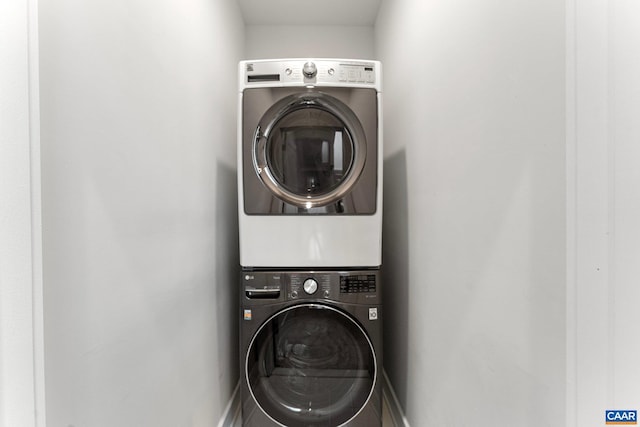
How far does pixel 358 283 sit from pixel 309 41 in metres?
1.81

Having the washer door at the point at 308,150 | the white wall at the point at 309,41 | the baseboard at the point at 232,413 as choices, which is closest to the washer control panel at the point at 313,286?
the washer door at the point at 308,150

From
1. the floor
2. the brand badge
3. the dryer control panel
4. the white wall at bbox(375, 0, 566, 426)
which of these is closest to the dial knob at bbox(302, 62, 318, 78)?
the dryer control panel

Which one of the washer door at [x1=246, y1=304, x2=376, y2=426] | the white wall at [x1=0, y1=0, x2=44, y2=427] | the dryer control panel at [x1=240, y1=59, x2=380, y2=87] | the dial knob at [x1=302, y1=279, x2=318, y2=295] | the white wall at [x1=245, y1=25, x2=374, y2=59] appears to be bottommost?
the washer door at [x1=246, y1=304, x2=376, y2=426]

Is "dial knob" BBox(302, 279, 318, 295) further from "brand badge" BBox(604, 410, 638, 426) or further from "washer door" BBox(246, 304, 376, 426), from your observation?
"brand badge" BBox(604, 410, 638, 426)

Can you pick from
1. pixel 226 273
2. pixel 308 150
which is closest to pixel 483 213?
pixel 308 150

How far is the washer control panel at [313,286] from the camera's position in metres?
1.37

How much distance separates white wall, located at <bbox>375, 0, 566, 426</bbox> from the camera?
615 mm

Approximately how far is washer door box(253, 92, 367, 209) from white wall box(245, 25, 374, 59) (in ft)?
3.64

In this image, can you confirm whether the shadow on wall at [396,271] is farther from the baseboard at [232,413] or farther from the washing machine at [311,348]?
the baseboard at [232,413]

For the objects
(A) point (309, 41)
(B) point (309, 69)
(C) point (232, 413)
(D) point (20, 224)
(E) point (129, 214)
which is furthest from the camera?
(A) point (309, 41)

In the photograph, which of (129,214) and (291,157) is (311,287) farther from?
(129,214)

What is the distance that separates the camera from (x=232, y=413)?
162 centimetres

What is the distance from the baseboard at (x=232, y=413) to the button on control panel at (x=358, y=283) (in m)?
0.83

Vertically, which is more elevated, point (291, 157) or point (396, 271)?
point (291, 157)
